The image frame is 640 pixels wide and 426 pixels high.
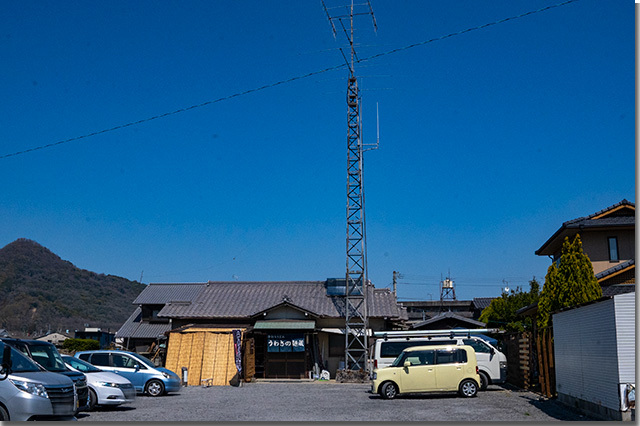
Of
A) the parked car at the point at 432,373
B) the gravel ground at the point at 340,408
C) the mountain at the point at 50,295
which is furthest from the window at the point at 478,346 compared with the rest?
the mountain at the point at 50,295

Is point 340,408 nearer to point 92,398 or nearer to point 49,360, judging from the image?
point 92,398

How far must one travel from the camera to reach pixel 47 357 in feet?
45.2

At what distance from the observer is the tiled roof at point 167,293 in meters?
41.6

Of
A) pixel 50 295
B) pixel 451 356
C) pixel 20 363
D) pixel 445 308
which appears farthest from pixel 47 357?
pixel 50 295

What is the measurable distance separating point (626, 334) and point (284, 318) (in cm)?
2173

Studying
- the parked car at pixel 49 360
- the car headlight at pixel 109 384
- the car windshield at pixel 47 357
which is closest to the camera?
the parked car at pixel 49 360

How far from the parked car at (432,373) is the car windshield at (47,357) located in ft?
29.6

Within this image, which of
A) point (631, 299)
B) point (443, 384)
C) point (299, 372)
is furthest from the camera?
point (299, 372)

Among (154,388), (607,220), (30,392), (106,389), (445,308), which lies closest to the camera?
(30,392)

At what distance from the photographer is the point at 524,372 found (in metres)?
20.6

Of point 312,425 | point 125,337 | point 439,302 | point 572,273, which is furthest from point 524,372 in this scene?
point 439,302

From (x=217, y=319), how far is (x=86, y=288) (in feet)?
238

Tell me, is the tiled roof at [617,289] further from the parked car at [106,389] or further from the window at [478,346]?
the parked car at [106,389]

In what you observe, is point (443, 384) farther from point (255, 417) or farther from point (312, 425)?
point (312, 425)
